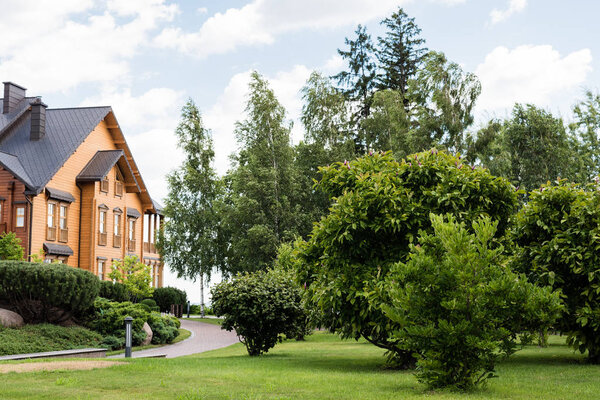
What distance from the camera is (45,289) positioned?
21406mm

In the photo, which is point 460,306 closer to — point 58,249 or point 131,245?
point 58,249

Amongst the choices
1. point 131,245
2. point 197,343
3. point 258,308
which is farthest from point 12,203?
point 258,308

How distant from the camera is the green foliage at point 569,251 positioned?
13508 mm

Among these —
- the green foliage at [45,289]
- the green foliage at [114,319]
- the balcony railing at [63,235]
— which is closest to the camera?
the green foliage at [45,289]

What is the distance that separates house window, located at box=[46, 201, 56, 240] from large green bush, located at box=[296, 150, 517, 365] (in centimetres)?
2329

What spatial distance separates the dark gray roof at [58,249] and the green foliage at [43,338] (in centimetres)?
1171

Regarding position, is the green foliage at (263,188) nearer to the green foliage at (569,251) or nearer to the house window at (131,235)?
the house window at (131,235)

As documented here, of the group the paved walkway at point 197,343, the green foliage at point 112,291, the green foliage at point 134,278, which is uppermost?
the green foliage at point 134,278

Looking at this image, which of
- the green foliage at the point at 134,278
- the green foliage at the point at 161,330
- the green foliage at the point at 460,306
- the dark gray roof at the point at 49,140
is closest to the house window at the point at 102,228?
the green foliage at the point at 134,278

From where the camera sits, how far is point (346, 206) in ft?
44.6

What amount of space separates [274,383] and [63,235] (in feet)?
91.6

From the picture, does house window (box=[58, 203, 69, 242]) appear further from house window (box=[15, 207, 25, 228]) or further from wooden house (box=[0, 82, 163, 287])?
house window (box=[15, 207, 25, 228])

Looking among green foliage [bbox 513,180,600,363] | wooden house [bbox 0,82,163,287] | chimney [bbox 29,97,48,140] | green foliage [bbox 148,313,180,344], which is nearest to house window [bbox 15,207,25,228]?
wooden house [bbox 0,82,163,287]

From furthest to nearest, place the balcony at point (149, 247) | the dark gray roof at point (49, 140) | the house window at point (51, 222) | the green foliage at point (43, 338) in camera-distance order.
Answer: the balcony at point (149, 247), the house window at point (51, 222), the dark gray roof at point (49, 140), the green foliage at point (43, 338)
